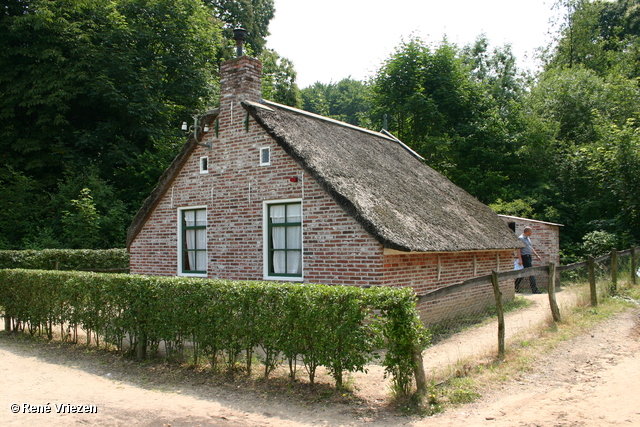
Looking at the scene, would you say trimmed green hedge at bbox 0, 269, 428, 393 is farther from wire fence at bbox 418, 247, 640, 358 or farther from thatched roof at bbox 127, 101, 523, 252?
thatched roof at bbox 127, 101, 523, 252

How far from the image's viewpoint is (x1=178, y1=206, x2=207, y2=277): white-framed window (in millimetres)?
12016

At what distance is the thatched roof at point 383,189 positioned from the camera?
29.5 feet

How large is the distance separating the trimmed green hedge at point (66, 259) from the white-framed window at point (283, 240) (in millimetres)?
8449

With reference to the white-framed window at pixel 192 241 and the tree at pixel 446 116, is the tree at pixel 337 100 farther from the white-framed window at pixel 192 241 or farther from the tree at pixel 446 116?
the white-framed window at pixel 192 241

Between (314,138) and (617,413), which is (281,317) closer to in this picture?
(617,413)

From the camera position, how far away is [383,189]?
10.5m

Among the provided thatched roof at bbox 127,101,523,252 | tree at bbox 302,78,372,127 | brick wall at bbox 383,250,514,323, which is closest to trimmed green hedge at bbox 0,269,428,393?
brick wall at bbox 383,250,514,323

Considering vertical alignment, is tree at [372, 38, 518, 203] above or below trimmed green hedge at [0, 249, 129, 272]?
above

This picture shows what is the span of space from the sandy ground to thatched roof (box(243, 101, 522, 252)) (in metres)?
2.32

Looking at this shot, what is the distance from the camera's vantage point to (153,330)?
25.6 ft

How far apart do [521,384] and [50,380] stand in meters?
6.48

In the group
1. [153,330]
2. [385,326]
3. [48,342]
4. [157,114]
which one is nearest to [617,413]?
[385,326]

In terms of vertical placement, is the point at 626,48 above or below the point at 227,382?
above

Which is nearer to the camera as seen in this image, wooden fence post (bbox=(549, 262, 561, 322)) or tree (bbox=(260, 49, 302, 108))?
wooden fence post (bbox=(549, 262, 561, 322))
